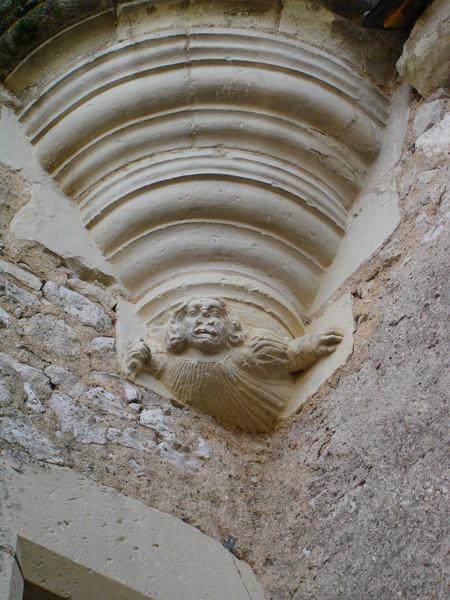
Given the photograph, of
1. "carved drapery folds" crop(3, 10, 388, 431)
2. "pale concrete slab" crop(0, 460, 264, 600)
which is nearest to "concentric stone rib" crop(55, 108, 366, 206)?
"carved drapery folds" crop(3, 10, 388, 431)

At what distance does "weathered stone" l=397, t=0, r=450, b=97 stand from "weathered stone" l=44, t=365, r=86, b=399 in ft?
4.25

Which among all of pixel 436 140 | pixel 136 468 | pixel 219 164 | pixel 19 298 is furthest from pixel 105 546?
pixel 436 140

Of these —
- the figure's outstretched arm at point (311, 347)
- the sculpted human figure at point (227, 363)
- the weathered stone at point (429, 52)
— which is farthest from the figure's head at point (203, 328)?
the weathered stone at point (429, 52)

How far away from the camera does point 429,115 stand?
3156 millimetres

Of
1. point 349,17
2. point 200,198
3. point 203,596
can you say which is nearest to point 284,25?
point 349,17

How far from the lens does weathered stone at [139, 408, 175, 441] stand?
2844 millimetres

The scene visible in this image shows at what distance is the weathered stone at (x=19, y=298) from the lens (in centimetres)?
294

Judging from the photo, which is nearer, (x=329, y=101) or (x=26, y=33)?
(x=329, y=101)

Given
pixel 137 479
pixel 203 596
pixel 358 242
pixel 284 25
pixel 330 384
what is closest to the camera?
pixel 203 596

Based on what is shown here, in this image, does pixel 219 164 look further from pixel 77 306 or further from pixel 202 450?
pixel 202 450

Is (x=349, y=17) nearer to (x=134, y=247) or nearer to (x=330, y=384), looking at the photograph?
(x=134, y=247)

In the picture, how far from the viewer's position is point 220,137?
3.33m

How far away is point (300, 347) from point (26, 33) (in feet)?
4.54

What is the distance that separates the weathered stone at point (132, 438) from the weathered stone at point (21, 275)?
1.68ft
